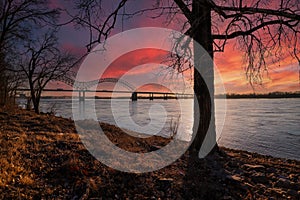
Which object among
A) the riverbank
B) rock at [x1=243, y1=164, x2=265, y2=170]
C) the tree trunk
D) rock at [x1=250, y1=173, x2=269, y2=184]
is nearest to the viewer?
the riverbank

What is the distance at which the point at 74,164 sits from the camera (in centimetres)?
431

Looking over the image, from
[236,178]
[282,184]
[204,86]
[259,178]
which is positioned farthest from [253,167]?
[204,86]

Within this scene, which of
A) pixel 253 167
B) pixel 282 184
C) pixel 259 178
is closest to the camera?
pixel 282 184

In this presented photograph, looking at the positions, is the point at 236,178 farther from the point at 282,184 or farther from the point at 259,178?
the point at 282,184

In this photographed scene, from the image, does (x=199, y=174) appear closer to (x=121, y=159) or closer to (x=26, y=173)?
(x=121, y=159)

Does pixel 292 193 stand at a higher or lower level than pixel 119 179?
lower

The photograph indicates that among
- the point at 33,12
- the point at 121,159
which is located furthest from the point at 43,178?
the point at 33,12

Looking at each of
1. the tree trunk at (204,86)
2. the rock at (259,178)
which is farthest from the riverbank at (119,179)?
the tree trunk at (204,86)

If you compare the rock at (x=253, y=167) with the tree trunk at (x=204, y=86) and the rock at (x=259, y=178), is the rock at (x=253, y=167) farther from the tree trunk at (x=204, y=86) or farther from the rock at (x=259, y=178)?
the tree trunk at (x=204, y=86)

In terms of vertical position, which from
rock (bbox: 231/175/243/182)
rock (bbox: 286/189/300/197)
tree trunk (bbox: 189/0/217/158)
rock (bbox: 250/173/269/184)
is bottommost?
rock (bbox: 286/189/300/197)

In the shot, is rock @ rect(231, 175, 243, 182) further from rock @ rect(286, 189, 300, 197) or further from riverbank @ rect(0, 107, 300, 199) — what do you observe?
rock @ rect(286, 189, 300, 197)

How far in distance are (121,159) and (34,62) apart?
1885cm

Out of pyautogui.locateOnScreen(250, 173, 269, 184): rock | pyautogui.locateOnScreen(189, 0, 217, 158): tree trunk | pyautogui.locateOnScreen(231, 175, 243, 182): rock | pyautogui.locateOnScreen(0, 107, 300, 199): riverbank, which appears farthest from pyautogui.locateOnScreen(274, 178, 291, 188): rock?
pyautogui.locateOnScreen(189, 0, 217, 158): tree trunk

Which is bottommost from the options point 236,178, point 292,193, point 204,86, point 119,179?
point 292,193
